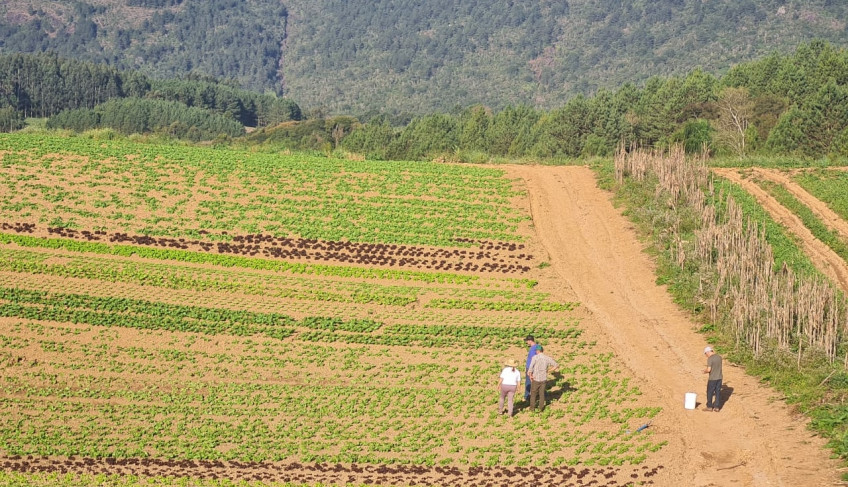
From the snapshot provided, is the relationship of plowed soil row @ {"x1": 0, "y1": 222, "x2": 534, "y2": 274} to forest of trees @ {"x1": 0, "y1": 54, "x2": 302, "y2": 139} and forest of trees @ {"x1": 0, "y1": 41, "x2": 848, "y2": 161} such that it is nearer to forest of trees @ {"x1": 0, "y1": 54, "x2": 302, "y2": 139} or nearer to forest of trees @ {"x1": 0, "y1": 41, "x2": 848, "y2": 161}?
forest of trees @ {"x1": 0, "y1": 41, "x2": 848, "y2": 161}

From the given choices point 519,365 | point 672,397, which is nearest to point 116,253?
point 519,365

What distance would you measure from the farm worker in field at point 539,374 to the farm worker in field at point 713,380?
4.00m

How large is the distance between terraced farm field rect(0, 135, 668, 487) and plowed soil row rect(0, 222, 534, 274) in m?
0.14

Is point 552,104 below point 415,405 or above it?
above

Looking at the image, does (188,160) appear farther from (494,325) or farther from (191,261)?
(494,325)

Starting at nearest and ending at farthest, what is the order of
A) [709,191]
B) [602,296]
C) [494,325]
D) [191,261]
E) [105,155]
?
[494,325] < [602,296] < [191,261] < [709,191] < [105,155]

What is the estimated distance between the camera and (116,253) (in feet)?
156

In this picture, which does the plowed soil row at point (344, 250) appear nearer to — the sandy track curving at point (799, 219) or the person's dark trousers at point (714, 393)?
the sandy track curving at point (799, 219)

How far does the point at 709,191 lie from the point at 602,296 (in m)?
13.4

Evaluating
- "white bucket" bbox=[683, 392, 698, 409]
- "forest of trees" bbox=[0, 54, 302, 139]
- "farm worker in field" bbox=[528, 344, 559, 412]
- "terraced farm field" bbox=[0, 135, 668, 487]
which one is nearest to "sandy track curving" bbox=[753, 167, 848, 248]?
"terraced farm field" bbox=[0, 135, 668, 487]

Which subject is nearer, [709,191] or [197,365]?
[197,365]

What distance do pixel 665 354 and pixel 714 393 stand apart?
19.4ft

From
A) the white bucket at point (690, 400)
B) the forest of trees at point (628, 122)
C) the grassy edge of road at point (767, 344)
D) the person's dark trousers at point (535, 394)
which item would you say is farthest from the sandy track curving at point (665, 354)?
the forest of trees at point (628, 122)

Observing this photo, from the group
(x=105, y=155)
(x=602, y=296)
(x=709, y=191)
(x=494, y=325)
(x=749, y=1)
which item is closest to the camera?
(x=494, y=325)
